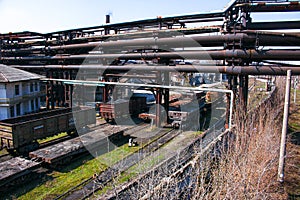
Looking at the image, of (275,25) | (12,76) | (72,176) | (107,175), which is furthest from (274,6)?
(12,76)

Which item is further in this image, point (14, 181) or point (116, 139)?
point (116, 139)

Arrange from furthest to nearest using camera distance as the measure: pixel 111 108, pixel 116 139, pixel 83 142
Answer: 1. pixel 111 108
2. pixel 116 139
3. pixel 83 142

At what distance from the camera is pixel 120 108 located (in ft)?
65.4

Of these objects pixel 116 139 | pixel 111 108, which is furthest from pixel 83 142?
pixel 111 108

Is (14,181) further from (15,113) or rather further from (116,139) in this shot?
(15,113)

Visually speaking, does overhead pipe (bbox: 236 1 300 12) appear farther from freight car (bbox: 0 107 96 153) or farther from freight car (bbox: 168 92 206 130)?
freight car (bbox: 0 107 96 153)

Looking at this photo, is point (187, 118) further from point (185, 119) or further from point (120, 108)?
point (120, 108)

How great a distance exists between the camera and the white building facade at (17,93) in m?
18.6

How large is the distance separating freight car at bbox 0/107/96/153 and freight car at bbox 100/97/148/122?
2196 mm

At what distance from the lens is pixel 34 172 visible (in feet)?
34.6

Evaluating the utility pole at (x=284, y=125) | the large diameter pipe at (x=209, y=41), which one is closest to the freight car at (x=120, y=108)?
the large diameter pipe at (x=209, y=41)

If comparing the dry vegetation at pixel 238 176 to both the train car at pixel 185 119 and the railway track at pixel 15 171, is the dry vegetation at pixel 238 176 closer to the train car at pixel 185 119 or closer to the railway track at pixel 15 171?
the railway track at pixel 15 171

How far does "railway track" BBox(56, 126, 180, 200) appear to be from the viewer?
870 cm

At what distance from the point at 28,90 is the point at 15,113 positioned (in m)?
2.61
